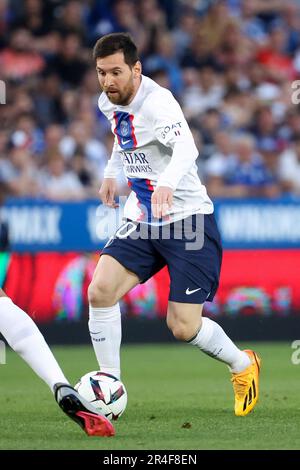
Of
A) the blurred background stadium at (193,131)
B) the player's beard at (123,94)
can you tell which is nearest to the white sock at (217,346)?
the player's beard at (123,94)

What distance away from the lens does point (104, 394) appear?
6.37 m

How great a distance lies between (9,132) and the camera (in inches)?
524

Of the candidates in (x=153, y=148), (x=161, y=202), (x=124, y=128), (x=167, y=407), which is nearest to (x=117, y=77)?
(x=124, y=128)

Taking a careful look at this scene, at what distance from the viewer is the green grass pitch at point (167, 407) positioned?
554 cm

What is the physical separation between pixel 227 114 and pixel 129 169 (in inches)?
299

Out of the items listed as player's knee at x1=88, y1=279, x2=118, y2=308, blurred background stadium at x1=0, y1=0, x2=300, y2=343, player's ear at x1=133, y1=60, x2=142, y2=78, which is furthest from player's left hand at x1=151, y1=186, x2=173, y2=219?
blurred background stadium at x1=0, y1=0, x2=300, y2=343

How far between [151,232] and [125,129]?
2.12 ft

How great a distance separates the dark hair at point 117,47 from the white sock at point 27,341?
154 centimetres

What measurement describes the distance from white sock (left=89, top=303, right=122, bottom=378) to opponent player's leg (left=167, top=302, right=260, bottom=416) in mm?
338

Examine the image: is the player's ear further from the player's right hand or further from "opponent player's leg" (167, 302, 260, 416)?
"opponent player's leg" (167, 302, 260, 416)

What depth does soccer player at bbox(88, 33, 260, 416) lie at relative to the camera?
6.49m

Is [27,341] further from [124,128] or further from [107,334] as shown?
[124,128]
